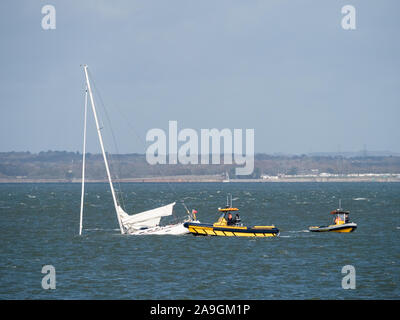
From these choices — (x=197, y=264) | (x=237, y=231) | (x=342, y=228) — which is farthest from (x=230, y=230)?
(x=197, y=264)

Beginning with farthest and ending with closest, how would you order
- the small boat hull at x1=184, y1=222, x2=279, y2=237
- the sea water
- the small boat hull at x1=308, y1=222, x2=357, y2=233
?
the small boat hull at x1=308, y1=222, x2=357, y2=233
the small boat hull at x1=184, y1=222, x2=279, y2=237
the sea water

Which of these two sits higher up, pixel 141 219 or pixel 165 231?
pixel 141 219

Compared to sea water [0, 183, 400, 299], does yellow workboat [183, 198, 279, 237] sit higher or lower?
higher

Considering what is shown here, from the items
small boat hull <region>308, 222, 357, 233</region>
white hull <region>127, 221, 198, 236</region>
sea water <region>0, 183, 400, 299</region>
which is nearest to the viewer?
sea water <region>0, 183, 400, 299</region>

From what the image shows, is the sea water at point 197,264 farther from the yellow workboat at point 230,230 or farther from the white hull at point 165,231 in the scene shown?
the white hull at point 165,231

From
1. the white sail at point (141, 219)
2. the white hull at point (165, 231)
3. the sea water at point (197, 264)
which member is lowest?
the sea water at point (197, 264)

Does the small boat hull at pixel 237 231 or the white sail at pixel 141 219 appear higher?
the white sail at pixel 141 219

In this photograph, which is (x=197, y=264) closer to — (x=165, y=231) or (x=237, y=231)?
(x=237, y=231)

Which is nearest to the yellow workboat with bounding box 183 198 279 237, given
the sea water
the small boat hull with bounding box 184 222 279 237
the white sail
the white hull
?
the small boat hull with bounding box 184 222 279 237

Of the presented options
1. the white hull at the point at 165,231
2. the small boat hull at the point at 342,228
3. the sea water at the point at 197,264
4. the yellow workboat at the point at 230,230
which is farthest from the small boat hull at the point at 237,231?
the small boat hull at the point at 342,228

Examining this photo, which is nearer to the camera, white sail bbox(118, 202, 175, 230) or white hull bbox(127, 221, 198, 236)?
white sail bbox(118, 202, 175, 230)

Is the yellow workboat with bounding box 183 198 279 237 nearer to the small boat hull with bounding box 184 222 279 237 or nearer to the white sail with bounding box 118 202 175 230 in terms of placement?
the small boat hull with bounding box 184 222 279 237

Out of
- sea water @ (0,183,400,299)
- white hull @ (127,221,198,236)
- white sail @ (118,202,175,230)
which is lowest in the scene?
sea water @ (0,183,400,299)
